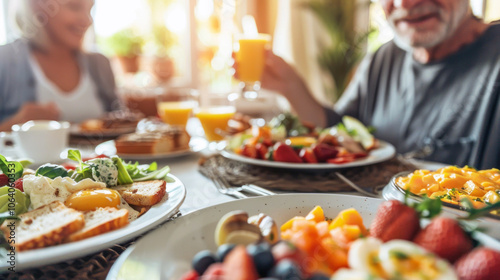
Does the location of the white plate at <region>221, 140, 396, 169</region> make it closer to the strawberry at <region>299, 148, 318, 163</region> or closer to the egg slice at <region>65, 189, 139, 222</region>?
the strawberry at <region>299, 148, 318, 163</region>

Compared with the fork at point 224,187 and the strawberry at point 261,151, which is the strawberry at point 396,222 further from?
the strawberry at point 261,151

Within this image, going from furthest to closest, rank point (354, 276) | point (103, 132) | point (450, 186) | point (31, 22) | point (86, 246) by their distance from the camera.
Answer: point (31, 22) < point (103, 132) < point (450, 186) < point (86, 246) < point (354, 276)

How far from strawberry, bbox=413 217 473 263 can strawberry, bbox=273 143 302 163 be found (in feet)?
2.31

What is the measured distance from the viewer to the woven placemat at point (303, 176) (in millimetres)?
1078

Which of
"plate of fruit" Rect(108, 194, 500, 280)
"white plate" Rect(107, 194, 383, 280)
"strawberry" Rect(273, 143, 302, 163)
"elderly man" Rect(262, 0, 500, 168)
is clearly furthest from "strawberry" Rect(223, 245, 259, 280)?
"elderly man" Rect(262, 0, 500, 168)

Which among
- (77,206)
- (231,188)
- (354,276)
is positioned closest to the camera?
(354,276)

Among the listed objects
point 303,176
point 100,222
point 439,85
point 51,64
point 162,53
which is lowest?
point 303,176

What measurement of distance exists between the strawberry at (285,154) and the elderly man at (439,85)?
2.24 ft

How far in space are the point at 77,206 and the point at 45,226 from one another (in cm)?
11

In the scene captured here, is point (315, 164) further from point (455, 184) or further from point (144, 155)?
point (144, 155)

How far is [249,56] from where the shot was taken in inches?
79.3

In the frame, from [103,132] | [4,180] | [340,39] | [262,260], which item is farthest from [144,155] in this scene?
[340,39]

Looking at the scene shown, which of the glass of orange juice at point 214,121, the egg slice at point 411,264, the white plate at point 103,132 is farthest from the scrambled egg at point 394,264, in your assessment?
the white plate at point 103,132

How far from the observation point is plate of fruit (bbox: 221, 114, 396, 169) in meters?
1.21
